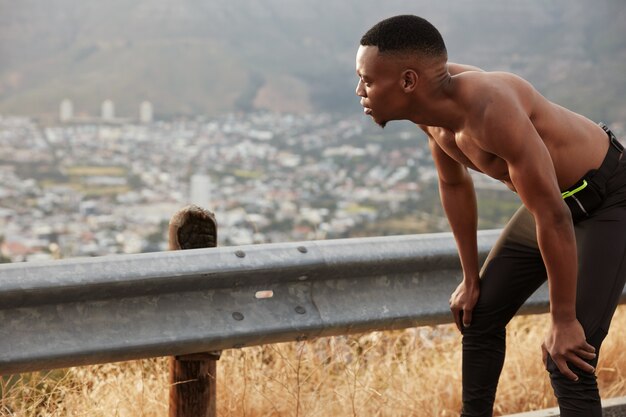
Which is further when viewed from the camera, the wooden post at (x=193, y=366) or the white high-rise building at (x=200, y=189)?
the white high-rise building at (x=200, y=189)

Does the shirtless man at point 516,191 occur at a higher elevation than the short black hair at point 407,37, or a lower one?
lower

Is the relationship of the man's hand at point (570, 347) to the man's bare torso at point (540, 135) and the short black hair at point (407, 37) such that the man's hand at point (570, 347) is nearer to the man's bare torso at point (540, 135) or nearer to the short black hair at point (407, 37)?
the man's bare torso at point (540, 135)

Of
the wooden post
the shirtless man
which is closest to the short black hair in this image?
the shirtless man

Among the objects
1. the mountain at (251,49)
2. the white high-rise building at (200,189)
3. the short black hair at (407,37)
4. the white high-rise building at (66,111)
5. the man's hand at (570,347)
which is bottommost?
the man's hand at (570,347)

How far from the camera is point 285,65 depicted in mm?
61375

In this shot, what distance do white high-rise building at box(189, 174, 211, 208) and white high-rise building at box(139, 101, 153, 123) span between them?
10.9 metres

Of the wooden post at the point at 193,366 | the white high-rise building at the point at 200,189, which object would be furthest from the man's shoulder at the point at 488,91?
the white high-rise building at the point at 200,189

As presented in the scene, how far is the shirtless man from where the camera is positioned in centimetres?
266

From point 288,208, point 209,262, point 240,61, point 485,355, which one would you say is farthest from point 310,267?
point 240,61

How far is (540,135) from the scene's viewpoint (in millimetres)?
2916

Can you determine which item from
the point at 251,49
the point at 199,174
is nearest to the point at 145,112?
the point at 251,49

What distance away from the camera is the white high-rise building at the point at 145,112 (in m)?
52.0

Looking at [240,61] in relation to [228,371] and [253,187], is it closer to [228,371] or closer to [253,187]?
[253,187]

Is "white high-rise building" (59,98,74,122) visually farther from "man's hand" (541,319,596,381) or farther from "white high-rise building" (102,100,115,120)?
"man's hand" (541,319,596,381)
